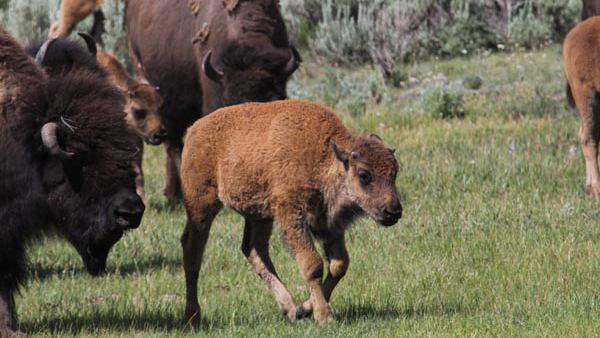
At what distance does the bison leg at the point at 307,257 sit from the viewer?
6.19 m

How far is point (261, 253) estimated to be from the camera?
7020mm

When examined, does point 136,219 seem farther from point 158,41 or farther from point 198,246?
point 158,41

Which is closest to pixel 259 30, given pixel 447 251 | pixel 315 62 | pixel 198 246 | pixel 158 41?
pixel 158 41

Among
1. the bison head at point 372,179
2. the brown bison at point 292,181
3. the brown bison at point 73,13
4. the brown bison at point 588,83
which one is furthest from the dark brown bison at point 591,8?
the bison head at point 372,179

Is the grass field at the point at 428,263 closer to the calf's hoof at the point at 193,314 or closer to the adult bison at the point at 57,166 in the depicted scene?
the calf's hoof at the point at 193,314

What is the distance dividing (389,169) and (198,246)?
54.4 inches

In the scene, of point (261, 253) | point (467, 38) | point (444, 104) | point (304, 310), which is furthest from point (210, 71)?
point (467, 38)

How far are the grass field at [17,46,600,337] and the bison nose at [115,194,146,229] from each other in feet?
2.27

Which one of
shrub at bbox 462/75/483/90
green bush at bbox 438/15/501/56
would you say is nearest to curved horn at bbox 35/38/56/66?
shrub at bbox 462/75/483/90

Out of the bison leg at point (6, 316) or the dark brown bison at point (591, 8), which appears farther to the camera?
the dark brown bison at point (591, 8)

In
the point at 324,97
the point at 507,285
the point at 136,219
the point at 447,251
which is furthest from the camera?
the point at 324,97

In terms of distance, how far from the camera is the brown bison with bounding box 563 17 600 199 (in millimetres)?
10273

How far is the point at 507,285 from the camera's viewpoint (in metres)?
7.23

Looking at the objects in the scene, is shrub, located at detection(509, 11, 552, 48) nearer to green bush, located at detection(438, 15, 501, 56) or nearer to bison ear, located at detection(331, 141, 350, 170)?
green bush, located at detection(438, 15, 501, 56)
